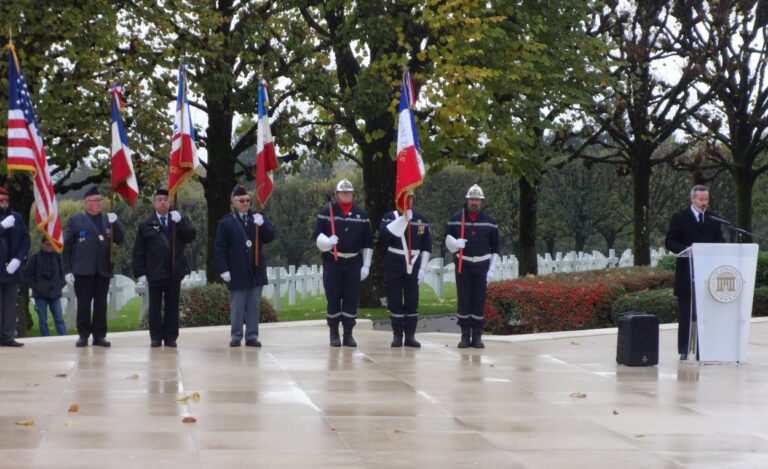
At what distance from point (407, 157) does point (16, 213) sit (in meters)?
4.71

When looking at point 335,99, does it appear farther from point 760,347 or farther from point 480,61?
point 760,347

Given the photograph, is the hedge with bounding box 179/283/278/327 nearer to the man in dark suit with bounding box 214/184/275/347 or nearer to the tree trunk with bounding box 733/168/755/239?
the man in dark suit with bounding box 214/184/275/347

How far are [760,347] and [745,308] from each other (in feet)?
8.18

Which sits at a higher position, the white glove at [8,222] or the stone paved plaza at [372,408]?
the white glove at [8,222]

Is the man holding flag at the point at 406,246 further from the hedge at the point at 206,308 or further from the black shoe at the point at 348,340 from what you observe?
the hedge at the point at 206,308

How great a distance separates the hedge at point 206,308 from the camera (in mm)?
19906

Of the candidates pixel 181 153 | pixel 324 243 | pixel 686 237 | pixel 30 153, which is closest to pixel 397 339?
pixel 324 243

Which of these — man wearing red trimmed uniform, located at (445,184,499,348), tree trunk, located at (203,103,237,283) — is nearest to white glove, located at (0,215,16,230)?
man wearing red trimmed uniform, located at (445,184,499,348)

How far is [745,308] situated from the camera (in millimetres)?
14211

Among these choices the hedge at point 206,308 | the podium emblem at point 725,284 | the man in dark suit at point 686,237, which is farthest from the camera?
the hedge at point 206,308

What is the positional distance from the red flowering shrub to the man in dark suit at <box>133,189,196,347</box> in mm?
5946

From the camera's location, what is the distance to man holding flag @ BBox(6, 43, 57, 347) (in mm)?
15438

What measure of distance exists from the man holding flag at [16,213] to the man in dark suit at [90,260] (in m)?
0.24

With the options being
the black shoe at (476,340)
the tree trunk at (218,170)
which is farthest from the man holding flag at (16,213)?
the tree trunk at (218,170)
